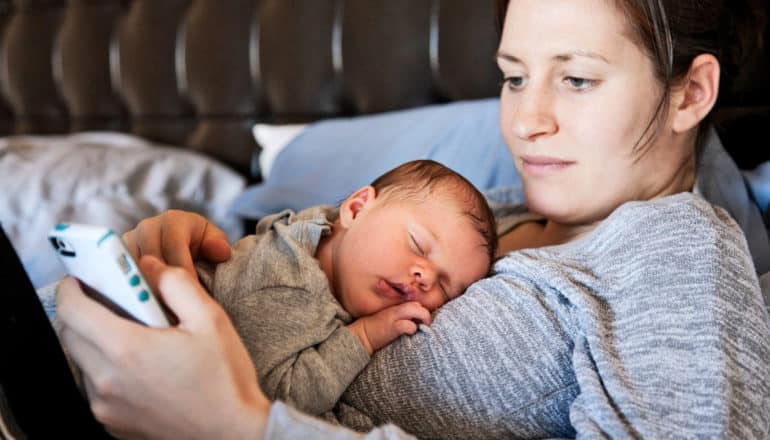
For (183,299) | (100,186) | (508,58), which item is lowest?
(100,186)

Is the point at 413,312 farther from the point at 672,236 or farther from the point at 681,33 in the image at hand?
the point at 681,33

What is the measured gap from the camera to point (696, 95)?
40.2 inches

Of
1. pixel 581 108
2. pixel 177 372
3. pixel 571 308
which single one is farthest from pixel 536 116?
pixel 177 372

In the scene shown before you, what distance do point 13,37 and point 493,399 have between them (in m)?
2.24

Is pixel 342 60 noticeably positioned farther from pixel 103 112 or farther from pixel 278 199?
pixel 103 112

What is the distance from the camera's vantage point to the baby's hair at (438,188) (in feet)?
3.04

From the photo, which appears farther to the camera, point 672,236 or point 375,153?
point 375,153

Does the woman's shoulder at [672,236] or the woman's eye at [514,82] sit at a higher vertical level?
the woman's eye at [514,82]

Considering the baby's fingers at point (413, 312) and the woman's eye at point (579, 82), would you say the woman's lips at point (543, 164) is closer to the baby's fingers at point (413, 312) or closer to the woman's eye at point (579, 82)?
the woman's eye at point (579, 82)

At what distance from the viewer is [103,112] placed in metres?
2.34

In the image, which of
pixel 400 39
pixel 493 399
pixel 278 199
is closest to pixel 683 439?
pixel 493 399

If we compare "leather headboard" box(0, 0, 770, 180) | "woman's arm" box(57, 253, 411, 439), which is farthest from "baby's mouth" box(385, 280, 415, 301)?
"leather headboard" box(0, 0, 770, 180)

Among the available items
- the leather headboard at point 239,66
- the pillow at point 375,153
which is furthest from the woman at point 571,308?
the leather headboard at point 239,66

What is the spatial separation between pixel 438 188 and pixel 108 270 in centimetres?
45
